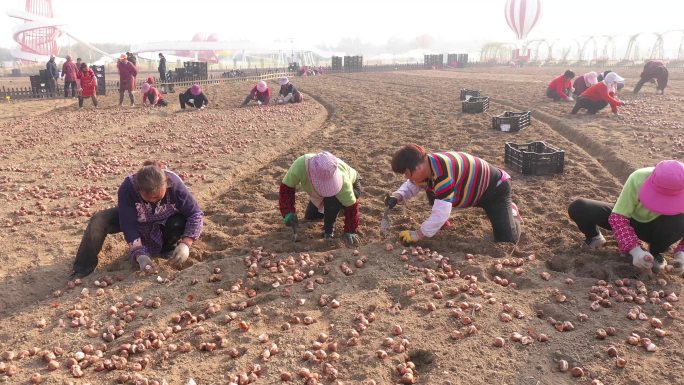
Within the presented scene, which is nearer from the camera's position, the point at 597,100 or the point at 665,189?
the point at 665,189

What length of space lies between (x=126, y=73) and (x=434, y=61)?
41.2 meters

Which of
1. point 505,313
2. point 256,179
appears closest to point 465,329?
point 505,313

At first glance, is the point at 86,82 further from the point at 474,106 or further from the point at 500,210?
the point at 500,210

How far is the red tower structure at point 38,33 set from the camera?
66.7 metres

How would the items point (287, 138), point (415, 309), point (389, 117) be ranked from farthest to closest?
point (389, 117) → point (287, 138) → point (415, 309)

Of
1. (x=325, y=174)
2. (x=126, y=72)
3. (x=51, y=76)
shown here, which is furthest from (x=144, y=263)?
(x=51, y=76)

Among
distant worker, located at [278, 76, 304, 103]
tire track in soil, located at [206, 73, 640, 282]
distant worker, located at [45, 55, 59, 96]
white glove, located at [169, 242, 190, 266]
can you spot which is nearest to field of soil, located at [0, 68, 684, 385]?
tire track in soil, located at [206, 73, 640, 282]

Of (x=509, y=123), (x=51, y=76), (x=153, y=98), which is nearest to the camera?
(x=509, y=123)

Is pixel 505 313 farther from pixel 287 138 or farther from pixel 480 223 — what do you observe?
pixel 287 138

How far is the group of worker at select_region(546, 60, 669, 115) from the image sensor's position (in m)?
12.9

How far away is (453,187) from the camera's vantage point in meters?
5.08

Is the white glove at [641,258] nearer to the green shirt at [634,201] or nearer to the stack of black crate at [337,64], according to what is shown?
the green shirt at [634,201]

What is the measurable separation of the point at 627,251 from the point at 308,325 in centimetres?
325

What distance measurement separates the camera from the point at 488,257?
525 cm
